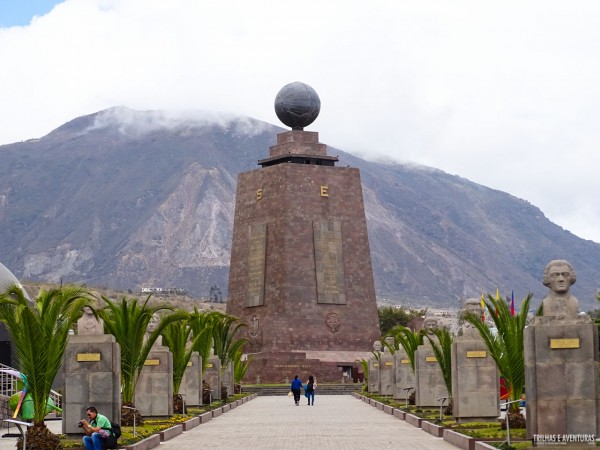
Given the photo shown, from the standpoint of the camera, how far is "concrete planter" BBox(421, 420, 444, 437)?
84.1 ft

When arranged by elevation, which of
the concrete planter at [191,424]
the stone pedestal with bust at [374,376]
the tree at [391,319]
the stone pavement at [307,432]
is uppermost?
the tree at [391,319]

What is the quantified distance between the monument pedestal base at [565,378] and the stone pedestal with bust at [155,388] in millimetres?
12738

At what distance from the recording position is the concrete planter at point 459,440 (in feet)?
70.8

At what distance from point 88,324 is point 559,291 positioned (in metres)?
8.54

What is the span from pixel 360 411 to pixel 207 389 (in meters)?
4.72

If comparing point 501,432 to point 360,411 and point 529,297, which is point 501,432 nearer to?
point 529,297

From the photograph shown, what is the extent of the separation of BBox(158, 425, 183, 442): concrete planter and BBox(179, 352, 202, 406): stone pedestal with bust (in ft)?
27.3

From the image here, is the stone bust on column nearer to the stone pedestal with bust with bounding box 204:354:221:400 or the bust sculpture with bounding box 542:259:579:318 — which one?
the bust sculpture with bounding box 542:259:579:318

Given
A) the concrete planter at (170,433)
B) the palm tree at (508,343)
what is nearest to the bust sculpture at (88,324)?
the concrete planter at (170,433)

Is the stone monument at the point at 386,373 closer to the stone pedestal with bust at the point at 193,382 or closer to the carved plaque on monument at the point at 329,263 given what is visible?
the stone pedestal with bust at the point at 193,382

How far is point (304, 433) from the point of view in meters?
26.6

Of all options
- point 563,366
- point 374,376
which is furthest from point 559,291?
point 374,376

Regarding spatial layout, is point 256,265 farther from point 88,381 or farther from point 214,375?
point 88,381

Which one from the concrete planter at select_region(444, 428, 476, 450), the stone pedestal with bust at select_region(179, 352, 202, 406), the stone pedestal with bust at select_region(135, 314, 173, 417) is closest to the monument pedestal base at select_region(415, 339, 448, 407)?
the stone pedestal with bust at select_region(179, 352, 202, 406)
